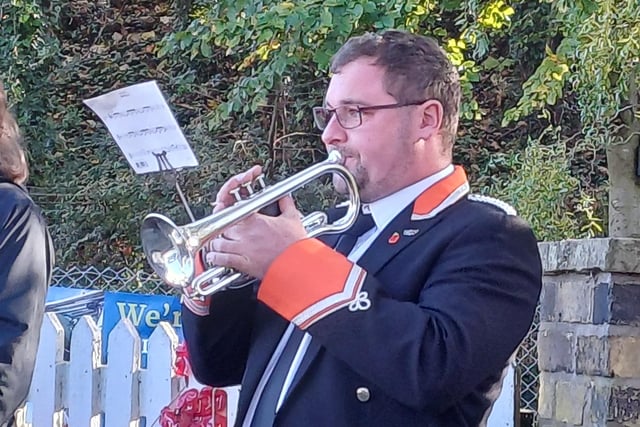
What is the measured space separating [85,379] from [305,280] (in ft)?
9.16

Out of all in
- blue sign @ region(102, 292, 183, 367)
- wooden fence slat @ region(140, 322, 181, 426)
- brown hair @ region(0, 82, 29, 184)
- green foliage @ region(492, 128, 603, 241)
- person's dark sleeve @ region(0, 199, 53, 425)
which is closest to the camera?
person's dark sleeve @ region(0, 199, 53, 425)

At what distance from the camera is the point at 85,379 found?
4.36 m

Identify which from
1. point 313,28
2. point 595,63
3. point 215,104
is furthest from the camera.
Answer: point 215,104

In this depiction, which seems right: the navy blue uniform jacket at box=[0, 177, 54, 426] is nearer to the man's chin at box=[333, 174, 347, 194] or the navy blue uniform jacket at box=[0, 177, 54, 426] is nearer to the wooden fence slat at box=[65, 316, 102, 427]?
the man's chin at box=[333, 174, 347, 194]

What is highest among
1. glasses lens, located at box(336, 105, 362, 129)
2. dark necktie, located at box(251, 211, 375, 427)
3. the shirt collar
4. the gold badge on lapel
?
glasses lens, located at box(336, 105, 362, 129)

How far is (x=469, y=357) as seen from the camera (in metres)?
1.74

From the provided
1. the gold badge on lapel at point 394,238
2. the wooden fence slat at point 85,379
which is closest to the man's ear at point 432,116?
the gold badge on lapel at point 394,238

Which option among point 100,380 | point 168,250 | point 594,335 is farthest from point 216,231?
point 100,380

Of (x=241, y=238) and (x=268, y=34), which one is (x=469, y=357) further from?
(x=268, y=34)

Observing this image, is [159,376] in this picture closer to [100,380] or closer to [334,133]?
[100,380]

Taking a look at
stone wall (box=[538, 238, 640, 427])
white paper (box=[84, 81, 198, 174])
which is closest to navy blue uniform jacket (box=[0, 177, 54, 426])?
stone wall (box=[538, 238, 640, 427])

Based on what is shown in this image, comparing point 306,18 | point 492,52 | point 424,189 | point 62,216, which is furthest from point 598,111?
point 62,216

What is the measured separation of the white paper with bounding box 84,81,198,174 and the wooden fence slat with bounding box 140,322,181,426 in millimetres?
675

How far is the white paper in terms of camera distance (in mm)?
3670
